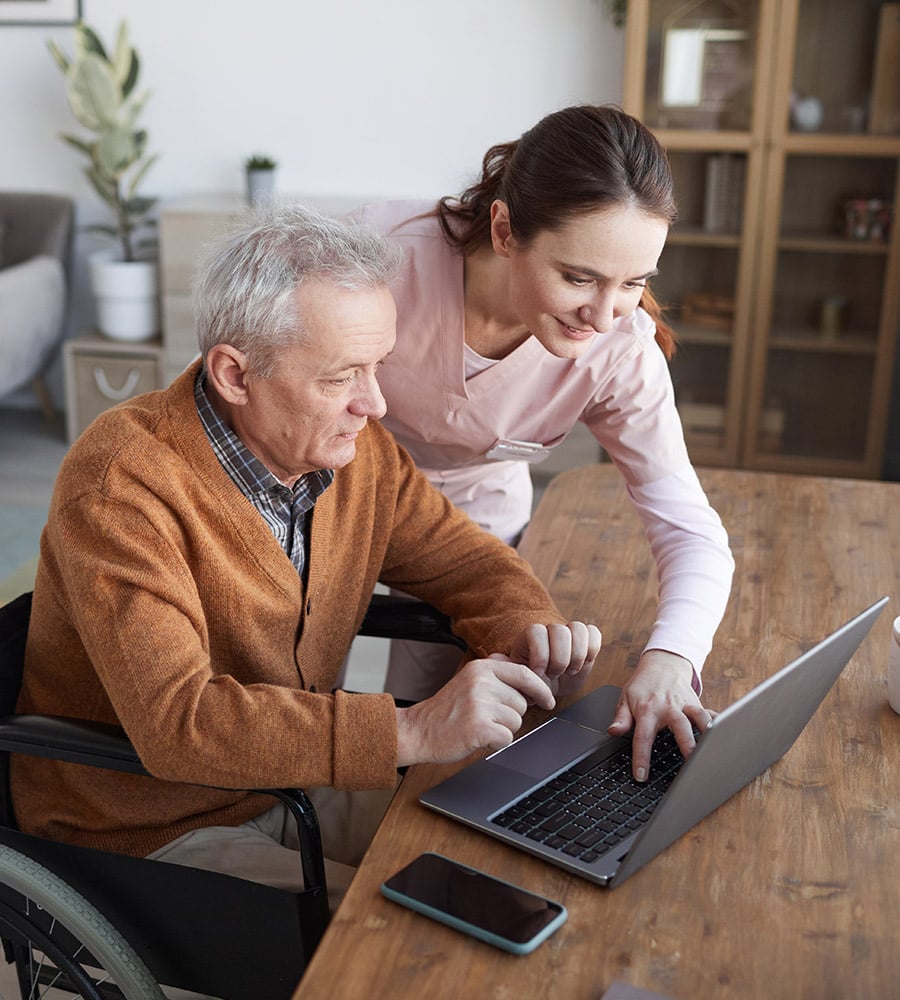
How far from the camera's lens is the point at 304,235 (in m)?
1.28

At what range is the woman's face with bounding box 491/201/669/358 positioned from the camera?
1.30m

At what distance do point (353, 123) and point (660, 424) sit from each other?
3.21m

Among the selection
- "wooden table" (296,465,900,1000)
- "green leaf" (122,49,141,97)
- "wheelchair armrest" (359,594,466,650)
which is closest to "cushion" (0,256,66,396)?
"green leaf" (122,49,141,97)

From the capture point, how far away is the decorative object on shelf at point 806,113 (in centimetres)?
384

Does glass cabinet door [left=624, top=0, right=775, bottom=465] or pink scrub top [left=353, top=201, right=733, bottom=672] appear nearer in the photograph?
pink scrub top [left=353, top=201, right=733, bottom=672]

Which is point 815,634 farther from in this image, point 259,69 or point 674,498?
point 259,69

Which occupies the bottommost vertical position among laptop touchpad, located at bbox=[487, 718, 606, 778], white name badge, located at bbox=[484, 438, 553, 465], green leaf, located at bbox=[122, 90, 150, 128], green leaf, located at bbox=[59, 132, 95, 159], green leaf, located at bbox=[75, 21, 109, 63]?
laptop touchpad, located at bbox=[487, 718, 606, 778]

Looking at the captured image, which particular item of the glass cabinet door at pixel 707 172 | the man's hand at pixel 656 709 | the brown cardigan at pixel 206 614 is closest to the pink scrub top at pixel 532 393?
the brown cardigan at pixel 206 614

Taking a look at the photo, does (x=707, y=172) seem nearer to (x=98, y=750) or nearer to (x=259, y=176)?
(x=259, y=176)

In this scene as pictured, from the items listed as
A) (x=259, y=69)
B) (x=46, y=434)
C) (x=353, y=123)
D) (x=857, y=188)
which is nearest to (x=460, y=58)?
(x=353, y=123)

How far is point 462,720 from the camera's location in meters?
1.13

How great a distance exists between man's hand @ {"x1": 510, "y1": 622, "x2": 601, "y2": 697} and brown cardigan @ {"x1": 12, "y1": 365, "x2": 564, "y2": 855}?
0.08 meters

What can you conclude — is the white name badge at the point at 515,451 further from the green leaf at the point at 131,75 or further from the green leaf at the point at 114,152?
the green leaf at the point at 131,75

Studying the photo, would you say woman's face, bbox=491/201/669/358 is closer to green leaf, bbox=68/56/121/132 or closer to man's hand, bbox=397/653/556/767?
man's hand, bbox=397/653/556/767
